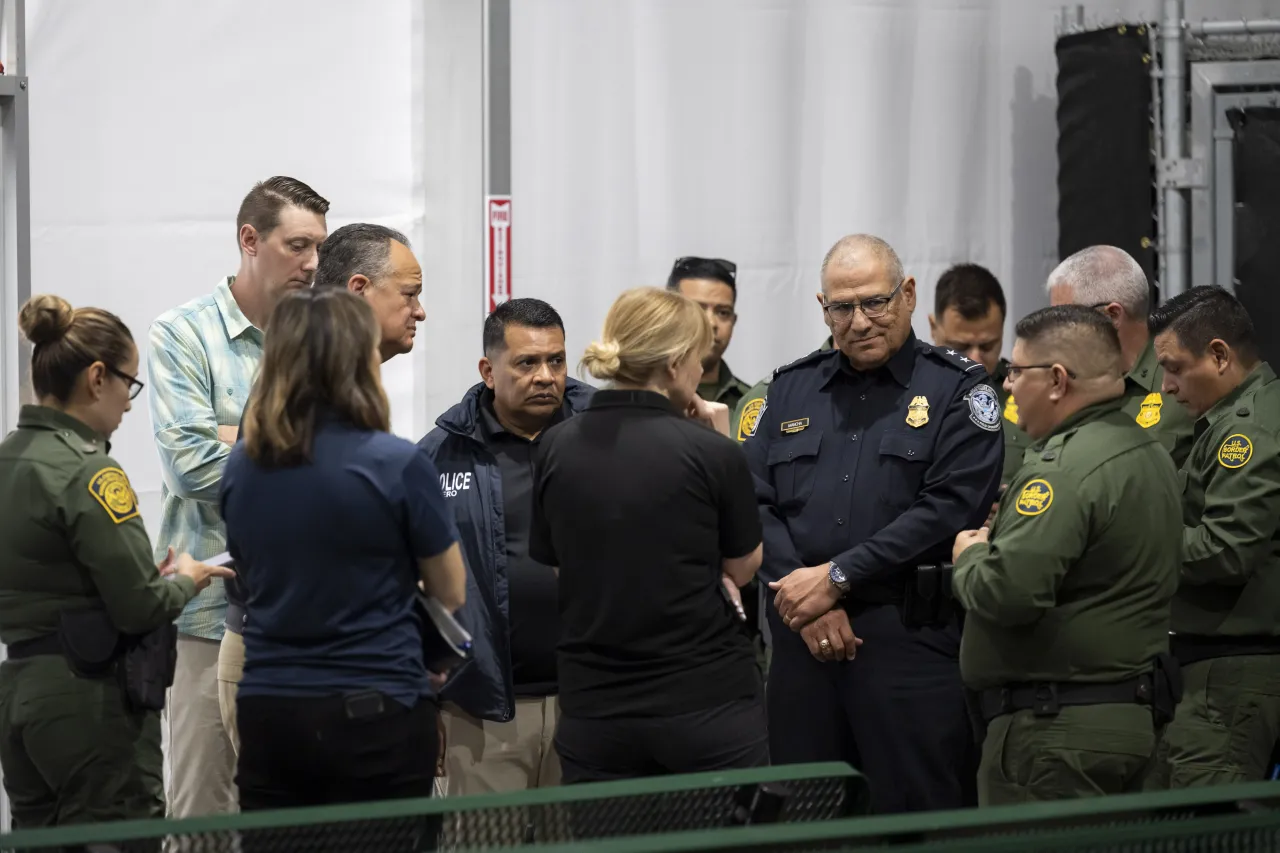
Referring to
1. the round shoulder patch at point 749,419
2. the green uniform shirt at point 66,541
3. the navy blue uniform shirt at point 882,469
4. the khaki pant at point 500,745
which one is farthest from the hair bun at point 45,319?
the round shoulder patch at point 749,419

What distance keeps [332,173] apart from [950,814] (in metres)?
3.38

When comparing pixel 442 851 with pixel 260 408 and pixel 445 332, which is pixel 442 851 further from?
pixel 445 332

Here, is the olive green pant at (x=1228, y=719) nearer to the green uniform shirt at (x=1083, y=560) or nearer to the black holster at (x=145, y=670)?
the green uniform shirt at (x=1083, y=560)

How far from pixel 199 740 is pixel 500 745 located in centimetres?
73

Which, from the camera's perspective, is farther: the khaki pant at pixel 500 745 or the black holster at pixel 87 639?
the khaki pant at pixel 500 745

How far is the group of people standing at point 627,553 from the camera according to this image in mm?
2469

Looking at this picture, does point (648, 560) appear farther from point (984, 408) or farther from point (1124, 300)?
point (1124, 300)

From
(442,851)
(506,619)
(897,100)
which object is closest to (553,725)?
(506,619)

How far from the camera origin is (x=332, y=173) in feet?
15.2

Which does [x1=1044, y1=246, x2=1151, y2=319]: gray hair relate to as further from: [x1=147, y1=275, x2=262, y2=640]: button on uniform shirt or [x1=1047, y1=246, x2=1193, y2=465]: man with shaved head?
[x1=147, y1=275, x2=262, y2=640]: button on uniform shirt

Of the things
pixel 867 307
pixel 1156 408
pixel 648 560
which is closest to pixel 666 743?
pixel 648 560

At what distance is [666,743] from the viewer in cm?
270

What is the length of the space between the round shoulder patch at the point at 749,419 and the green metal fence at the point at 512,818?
6.01 feet

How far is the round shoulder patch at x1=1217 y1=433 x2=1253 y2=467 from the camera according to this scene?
346 centimetres
